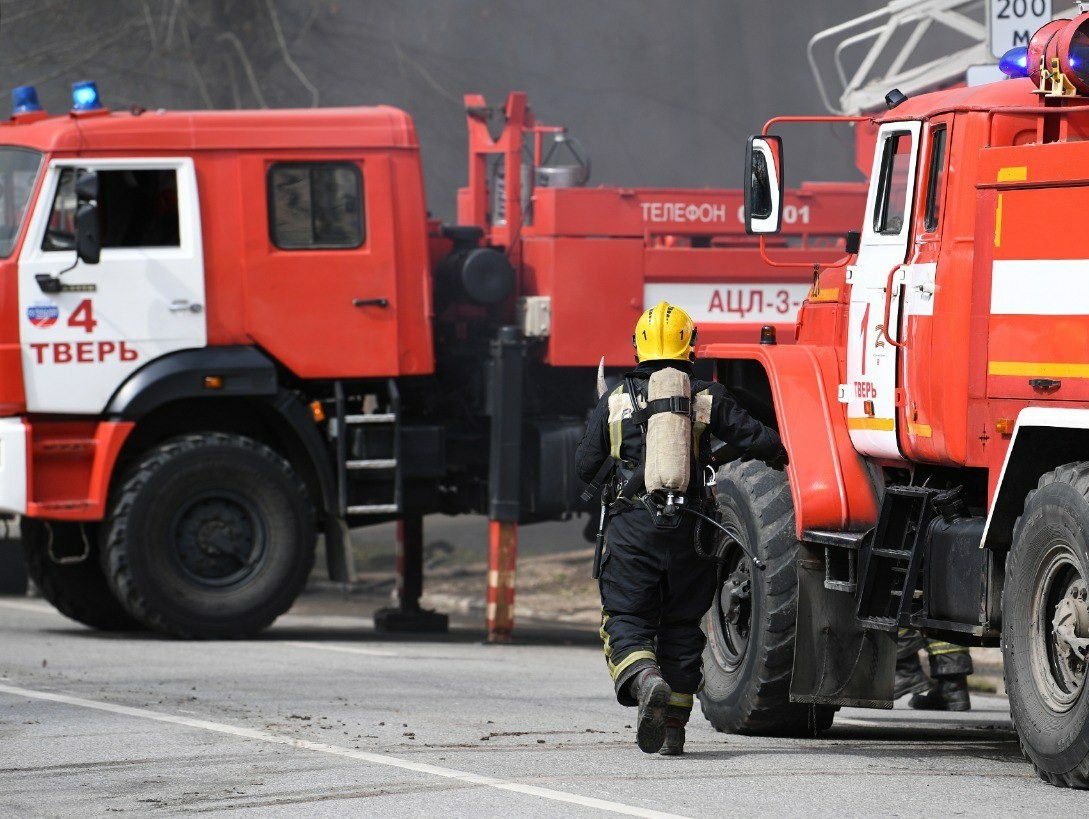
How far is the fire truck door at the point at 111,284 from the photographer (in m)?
12.5

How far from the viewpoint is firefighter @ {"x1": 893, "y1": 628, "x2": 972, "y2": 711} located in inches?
396

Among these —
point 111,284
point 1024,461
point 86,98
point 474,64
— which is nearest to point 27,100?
point 86,98

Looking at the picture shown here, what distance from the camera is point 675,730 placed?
7.70 meters

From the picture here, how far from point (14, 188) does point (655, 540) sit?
6334 mm

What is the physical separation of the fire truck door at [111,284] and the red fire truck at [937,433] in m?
4.58

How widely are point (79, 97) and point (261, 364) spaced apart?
2.03 meters

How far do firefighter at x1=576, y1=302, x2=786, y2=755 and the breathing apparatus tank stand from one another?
0.24ft

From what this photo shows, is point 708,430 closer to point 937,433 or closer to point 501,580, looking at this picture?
point 937,433

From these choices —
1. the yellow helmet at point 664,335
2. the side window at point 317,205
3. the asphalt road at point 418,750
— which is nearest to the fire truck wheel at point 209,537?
the asphalt road at point 418,750

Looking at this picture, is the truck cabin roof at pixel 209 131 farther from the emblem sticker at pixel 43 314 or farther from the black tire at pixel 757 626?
the black tire at pixel 757 626

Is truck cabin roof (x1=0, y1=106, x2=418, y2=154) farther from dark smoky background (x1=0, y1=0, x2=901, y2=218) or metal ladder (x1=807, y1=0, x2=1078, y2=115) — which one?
→ dark smoky background (x1=0, y1=0, x2=901, y2=218)

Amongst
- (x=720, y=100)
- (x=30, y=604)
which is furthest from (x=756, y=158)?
(x=720, y=100)

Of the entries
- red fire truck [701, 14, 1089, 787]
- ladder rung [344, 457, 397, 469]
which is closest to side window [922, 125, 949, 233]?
red fire truck [701, 14, 1089, 787]

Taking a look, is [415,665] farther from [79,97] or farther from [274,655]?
[79,97]
